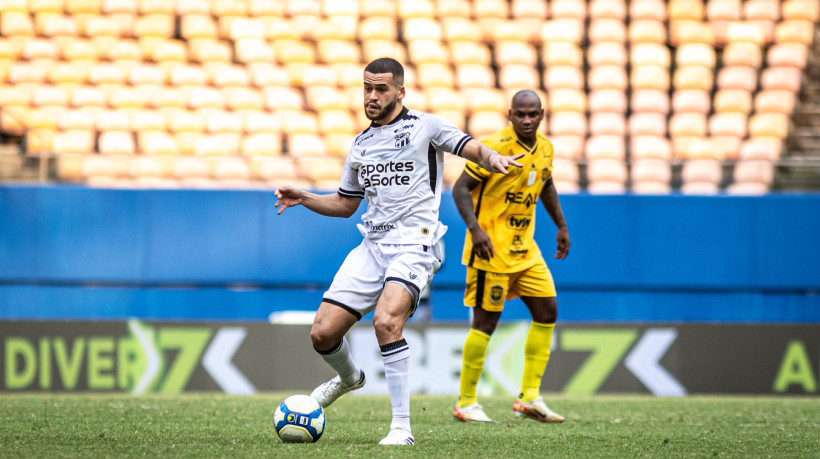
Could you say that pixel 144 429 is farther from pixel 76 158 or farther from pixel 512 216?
pixel 76 158

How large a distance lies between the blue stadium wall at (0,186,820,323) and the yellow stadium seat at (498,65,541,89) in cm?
276

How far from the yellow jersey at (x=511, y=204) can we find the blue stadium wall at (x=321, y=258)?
452cm

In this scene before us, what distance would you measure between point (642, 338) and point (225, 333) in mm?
4039


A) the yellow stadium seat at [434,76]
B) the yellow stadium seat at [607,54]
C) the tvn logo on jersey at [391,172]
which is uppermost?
the yellow stadium seat at [607,54]

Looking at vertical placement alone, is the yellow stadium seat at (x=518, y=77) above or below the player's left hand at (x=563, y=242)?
above

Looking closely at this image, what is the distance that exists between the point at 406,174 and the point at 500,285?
1577 mm

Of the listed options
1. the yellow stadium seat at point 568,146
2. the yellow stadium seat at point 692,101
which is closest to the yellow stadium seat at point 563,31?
the yellow stadium seat at point 692,101

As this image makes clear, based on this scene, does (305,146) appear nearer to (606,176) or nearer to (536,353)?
(606,176)

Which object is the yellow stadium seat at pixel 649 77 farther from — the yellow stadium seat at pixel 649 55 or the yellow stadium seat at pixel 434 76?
the yellow stadium seat at pixel 434 76

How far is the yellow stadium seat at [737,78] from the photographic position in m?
13.2

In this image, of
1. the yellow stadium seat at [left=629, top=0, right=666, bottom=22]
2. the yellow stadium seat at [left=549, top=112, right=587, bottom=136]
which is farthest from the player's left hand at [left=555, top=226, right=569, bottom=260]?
the yellow stadium seat at [left=629, top=0, right=666, bottom=22]

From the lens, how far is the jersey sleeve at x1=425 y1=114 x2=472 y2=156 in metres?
5.20

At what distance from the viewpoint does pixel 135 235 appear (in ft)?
36.9

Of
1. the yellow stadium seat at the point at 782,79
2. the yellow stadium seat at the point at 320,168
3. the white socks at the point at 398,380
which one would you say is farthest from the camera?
the yellow stadium seat at the point at 782,79
